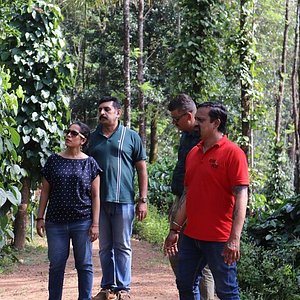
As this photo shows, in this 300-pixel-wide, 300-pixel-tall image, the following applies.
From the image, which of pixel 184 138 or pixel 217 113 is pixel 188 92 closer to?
pixel 184 138

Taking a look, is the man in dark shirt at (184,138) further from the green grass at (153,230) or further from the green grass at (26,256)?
the green grass at (153,230)

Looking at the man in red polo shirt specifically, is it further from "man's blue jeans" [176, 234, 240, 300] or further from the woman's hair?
the woman's hair

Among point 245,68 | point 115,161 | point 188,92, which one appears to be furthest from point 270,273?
point 245,68

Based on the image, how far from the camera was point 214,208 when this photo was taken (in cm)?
384

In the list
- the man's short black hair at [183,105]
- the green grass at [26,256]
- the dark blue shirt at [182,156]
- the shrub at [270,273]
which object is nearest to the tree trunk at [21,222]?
the green grass at [26,256]

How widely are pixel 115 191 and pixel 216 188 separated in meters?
1.51

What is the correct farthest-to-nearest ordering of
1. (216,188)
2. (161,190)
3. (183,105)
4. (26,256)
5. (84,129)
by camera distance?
(161,190) → (26,256) → (84,129) → (183,105) → (216,188)

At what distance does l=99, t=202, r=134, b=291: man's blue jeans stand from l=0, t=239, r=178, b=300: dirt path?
24.1 inches

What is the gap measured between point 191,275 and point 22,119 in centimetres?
408

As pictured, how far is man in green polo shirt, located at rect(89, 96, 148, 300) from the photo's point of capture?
16.8ft

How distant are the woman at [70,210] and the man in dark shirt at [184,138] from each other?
690 mm

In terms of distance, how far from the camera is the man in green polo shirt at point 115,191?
5.11m

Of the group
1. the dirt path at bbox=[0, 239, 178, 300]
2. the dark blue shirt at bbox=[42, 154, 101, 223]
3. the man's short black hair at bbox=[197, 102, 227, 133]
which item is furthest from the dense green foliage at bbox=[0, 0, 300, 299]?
the man's short black hair at bbox=[197, 102, 227, 133]

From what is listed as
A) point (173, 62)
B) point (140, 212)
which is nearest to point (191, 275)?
point (140, 212)
